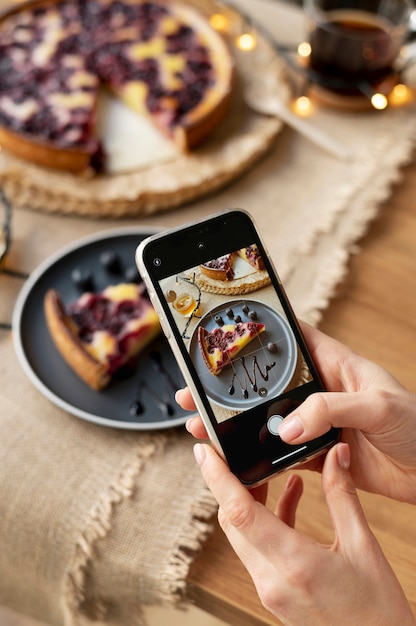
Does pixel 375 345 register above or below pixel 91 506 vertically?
above

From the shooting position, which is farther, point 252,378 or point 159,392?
point 159,392

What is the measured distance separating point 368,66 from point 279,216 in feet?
1.45

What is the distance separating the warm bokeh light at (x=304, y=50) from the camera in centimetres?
157

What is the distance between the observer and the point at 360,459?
0.89m

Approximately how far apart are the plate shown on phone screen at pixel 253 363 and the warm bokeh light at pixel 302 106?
87 cm

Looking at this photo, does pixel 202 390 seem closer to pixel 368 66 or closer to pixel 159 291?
pixel 159 291

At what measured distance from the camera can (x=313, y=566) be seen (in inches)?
27.5

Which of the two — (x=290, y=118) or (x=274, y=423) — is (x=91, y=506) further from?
(x=290, y=118)

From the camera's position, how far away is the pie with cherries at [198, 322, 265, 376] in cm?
80

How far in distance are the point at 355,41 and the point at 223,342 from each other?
948 millimetres

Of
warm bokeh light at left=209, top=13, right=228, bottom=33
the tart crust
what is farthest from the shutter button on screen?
warm bokeh light at left=209, top=13, right=228, bottom=33

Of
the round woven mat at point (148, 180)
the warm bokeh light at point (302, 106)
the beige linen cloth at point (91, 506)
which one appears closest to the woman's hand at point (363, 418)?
the beige linen cloth at point (91, 506)

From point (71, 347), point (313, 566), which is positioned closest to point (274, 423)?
point (313, 566)

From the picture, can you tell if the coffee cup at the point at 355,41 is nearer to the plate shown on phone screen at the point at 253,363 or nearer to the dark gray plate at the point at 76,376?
the dark gray plate at the point at 76,376
